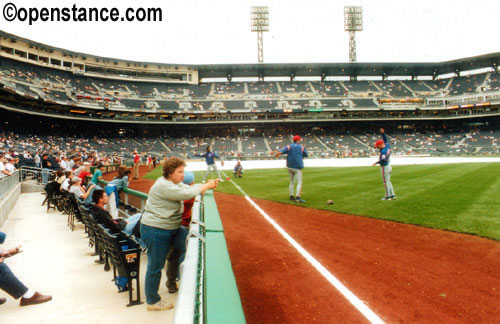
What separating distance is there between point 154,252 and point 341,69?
224 ft

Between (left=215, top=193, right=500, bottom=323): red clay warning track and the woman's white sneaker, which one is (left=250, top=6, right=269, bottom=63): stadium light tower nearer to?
(left=215, top=193, right=500, bottom=323): red clay warning track

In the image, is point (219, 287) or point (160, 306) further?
point (160, 306)

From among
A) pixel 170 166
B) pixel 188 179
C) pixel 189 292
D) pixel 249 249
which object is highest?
pixel 170 166

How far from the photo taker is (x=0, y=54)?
4288 centimetres

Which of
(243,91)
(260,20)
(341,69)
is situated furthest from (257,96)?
(341,69)

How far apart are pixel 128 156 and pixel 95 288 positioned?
43321 mm

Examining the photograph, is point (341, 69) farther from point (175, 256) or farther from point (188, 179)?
point (175, 256)

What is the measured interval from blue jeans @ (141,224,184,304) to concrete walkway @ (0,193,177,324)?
0.29m

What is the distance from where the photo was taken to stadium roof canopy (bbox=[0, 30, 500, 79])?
204 ft

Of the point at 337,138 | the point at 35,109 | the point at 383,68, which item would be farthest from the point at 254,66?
the point at 35,109

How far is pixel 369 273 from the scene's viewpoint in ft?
13.9

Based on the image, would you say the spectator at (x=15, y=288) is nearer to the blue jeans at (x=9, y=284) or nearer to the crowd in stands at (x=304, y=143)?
the blue jeans at (x=9, y=284)

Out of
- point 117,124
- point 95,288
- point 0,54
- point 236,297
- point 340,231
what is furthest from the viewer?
point 117,124

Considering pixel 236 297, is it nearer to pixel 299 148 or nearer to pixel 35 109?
pixel 299 148
